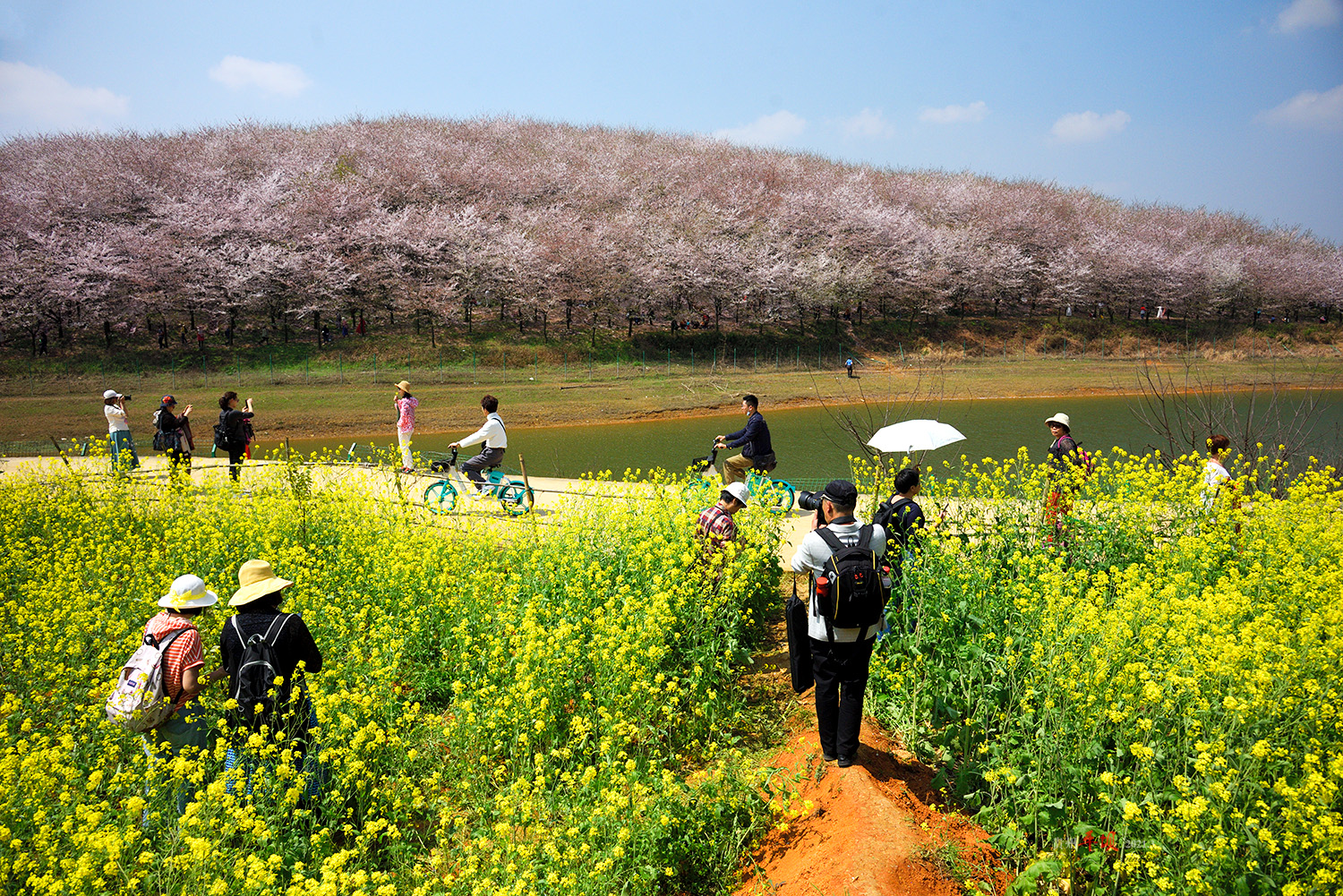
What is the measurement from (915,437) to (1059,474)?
5.21ft

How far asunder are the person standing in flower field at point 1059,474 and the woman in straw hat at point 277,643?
548 cm

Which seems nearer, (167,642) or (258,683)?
(258,683)

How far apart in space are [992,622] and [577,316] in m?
41.4

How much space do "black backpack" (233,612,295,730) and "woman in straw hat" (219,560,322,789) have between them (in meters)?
0.01

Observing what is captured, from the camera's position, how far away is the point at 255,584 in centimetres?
469

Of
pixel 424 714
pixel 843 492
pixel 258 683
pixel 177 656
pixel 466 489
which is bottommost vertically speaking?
pixel 424 714

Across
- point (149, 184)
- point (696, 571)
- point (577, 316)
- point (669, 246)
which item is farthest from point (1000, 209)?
point (696, 571)

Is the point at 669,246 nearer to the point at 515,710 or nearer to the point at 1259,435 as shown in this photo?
the point at 1259,435

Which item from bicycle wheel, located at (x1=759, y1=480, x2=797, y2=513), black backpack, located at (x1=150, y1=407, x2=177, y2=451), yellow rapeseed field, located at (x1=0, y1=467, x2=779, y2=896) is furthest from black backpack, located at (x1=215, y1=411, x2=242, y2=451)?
bicycle wheel, located at (x1=759, y1=480, x2=797, y2=513)

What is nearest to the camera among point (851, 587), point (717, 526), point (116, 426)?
point (851, 587)

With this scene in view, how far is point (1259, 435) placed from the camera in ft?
38.9

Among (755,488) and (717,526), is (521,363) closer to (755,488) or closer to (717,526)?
(755,488)

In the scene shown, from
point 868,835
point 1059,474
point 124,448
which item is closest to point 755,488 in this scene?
point 1059,474

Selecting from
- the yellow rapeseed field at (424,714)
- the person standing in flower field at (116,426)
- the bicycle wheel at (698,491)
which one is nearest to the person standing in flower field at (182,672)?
A: the yellow rapeseed field at (424,714)
